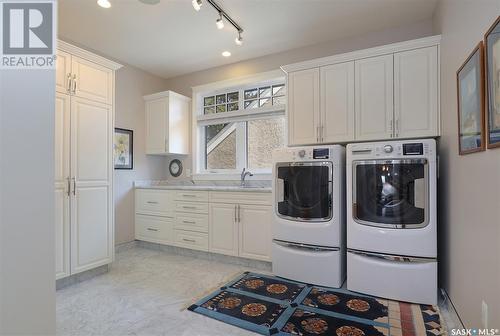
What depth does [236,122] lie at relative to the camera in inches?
164

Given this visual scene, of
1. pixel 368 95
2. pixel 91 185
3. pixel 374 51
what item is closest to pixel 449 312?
pixel 368 95

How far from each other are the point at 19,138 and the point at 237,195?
2.54m

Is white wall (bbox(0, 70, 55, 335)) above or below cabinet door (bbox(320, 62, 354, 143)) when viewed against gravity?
below

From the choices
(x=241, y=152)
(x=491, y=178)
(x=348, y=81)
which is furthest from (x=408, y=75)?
(x=241, y=152)

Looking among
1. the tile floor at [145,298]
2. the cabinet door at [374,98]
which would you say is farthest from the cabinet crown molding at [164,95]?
the cabinet door at [374,98]

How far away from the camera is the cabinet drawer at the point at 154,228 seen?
3.75 meters

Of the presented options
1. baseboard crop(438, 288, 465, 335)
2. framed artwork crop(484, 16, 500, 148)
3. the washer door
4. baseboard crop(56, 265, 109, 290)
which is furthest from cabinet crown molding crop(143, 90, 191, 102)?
baseboard crop(438, 288, 465, 335)

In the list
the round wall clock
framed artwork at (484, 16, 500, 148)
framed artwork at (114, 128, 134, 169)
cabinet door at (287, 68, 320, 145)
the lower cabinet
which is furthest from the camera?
the round wall clock

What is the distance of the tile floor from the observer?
1928 mm

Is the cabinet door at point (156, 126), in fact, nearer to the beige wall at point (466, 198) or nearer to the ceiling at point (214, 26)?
the ceiling at point (214, 26)

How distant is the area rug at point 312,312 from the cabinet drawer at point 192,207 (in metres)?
1.11

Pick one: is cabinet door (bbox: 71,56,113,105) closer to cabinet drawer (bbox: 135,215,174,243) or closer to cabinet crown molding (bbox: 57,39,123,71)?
cabinet crown molding (bbox: 57,39,123,71)

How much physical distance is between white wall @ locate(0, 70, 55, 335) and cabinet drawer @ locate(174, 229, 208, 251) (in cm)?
264

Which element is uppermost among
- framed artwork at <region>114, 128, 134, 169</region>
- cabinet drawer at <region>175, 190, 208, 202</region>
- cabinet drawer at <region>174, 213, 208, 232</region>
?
framed artwork at <region>114, 128, 134, 169</region>
